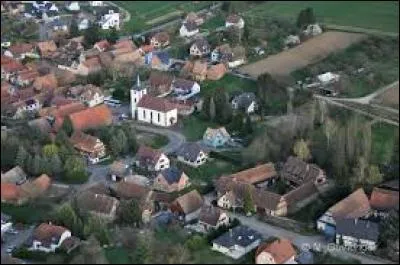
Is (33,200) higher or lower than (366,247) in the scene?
higher

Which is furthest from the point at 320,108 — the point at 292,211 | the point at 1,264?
the point at 1,264

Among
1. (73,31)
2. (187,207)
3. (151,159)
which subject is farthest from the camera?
(73,31)

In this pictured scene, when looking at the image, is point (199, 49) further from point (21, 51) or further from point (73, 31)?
point (21, 51)

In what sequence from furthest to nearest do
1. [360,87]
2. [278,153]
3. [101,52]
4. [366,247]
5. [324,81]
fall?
[101,52] → [324,81] → [360,87] → [278,153] → [366,247]

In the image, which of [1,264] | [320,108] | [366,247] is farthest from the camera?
[320,108]

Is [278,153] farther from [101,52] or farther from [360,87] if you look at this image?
[101,52]

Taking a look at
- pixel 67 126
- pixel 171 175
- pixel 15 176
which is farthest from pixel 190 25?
pixel 15 176

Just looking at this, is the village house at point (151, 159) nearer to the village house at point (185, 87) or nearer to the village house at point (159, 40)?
the village house at point (185, 87)

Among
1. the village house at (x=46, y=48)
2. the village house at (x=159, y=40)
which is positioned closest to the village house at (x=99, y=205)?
the village house at (x=46, y=48)
